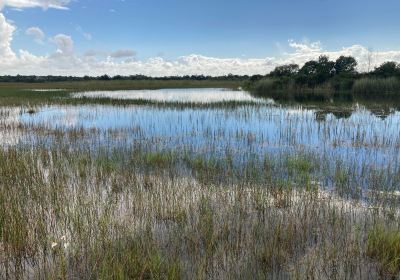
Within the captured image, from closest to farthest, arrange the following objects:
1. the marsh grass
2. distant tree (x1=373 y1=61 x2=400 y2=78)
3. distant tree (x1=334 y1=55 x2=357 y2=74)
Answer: the marsh grass < distant tree (x1=373 y1=61 x2=400 y2=78) < distant tree (x1=334 y1=55 x2=357 y2=74)

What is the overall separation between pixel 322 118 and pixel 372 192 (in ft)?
41.0

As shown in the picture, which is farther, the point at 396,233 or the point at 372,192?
the point at 372,192

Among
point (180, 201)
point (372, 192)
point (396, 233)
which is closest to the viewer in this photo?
point (396, 233)

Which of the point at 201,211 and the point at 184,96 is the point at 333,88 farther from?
the point at 201,211

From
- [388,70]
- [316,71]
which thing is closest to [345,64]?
[316,71]

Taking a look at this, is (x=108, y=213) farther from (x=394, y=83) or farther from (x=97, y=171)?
(x=394, y=83)

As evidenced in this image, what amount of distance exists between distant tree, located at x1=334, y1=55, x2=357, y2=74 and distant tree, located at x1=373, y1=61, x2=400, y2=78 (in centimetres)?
543

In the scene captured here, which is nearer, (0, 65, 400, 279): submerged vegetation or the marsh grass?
(0, 65, 400, 279): submerged vegetation

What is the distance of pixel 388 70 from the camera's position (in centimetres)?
4912

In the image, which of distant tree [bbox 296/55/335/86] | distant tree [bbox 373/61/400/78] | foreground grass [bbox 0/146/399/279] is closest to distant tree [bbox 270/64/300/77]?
distant tree [bbox 296/55/335/86]

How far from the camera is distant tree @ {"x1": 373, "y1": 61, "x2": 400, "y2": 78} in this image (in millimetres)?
48469

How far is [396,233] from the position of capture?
15.8ft

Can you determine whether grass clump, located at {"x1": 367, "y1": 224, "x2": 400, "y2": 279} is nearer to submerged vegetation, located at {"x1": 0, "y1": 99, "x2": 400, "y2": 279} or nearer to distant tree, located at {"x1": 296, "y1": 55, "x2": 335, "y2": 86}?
submerged vegetation, located at {"x1": 0, "y1": 99, "x2": 400, "y2": 279}

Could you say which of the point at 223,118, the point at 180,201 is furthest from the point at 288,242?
the point at 223,118
